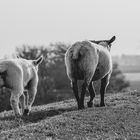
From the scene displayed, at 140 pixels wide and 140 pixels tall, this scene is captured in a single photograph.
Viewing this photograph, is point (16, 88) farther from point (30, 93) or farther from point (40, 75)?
point (40, 75)

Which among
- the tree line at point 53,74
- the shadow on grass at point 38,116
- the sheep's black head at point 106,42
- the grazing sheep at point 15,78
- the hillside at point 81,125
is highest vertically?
the sheep's black head at point 106,42

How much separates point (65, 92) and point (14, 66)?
60.0m

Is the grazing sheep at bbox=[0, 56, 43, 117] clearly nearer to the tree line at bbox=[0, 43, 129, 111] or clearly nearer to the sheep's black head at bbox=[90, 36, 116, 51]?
the sheep's black head at bbox=[90, 36, 116, 51]

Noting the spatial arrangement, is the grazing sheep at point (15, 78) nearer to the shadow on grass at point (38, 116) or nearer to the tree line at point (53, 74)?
the shadow on grass at point (38, 116)

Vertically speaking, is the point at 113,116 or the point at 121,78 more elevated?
the point at 113,116

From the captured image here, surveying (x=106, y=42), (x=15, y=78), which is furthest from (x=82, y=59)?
(x=106, y=42)

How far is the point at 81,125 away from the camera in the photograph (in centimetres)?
1309

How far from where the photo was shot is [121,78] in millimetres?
87125

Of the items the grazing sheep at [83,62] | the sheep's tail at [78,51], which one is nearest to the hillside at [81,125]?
the grazing sheep at [83,62]

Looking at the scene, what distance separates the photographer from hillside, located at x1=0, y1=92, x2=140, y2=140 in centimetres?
1201

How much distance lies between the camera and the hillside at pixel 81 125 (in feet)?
39.4

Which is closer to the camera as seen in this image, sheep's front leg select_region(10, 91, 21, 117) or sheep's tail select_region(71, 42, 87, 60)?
sheep's front leg select_region(10, 91, 21, 117)

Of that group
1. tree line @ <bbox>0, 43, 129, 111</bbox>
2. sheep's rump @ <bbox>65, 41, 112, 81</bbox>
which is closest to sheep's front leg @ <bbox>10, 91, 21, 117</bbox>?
sheep's rump @ <bbox>65, 41, 112, 81</bbox>

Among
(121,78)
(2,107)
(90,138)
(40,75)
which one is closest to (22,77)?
(90,138)
